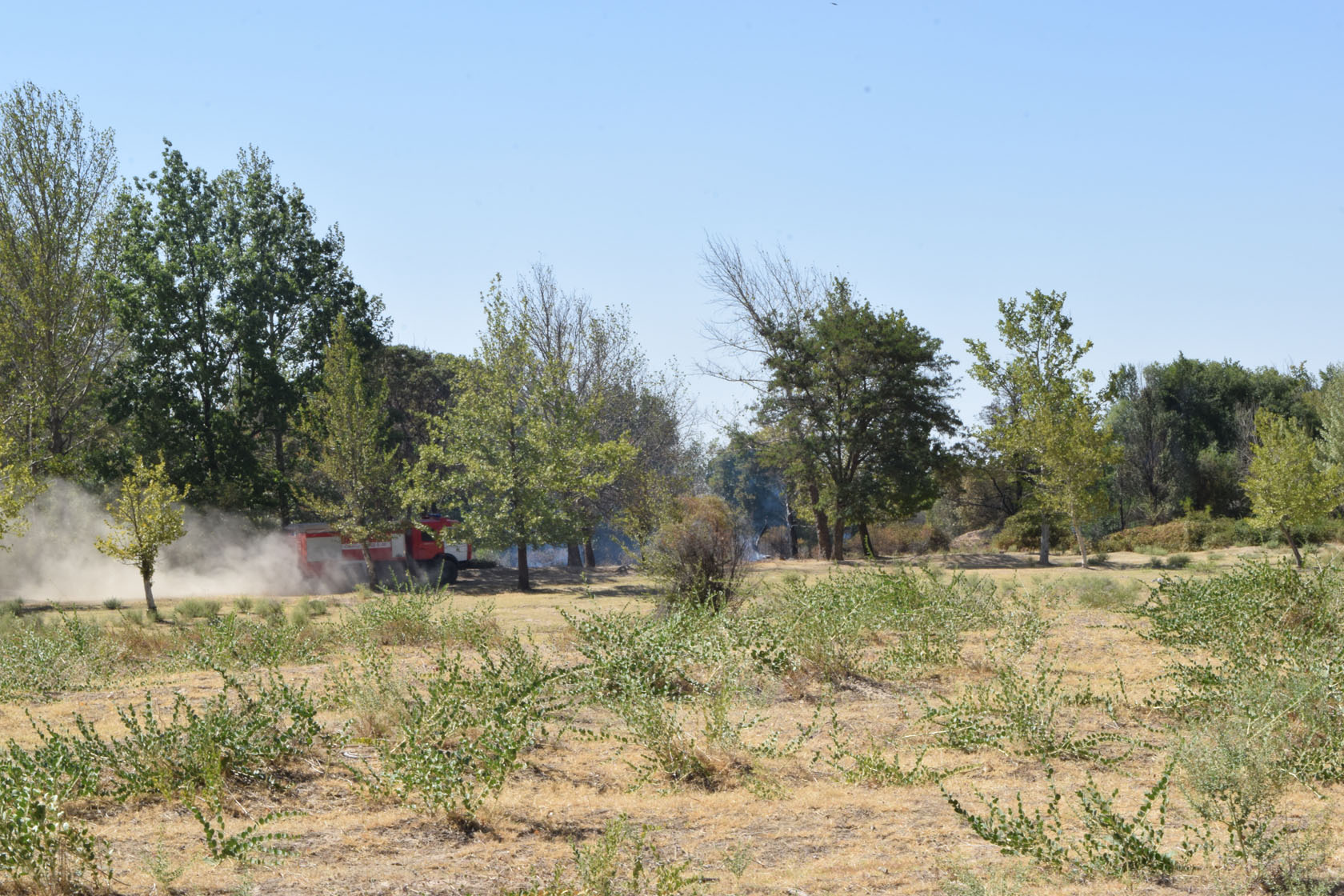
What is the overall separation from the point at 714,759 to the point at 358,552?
23.2m

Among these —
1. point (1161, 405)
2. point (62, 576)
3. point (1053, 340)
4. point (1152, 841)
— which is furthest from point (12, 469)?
point (1161, 405)

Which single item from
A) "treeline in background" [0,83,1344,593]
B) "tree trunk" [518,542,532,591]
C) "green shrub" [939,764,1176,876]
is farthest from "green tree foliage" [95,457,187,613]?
"green shrub" [939,764,1176,876]

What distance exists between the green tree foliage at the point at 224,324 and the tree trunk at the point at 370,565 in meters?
6.02

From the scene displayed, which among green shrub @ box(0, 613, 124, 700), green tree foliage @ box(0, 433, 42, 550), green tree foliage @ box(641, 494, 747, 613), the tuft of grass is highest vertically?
green tree foliage @ box(0, 433, 42, 550)

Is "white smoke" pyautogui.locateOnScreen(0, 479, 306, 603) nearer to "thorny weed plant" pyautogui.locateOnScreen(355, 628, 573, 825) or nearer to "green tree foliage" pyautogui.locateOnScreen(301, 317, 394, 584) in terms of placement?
"green tree foliage" pyautogui.locateOnScreen(301, 317, 394, 584)

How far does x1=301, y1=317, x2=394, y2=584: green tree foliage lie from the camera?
26.8 m

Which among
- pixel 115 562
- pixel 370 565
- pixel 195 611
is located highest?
pixel 115 562

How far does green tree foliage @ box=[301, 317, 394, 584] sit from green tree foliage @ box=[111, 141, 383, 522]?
14.2ft

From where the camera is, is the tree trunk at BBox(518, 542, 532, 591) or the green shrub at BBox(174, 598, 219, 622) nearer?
the green shrub at BBox(174, 598, 219, 622)

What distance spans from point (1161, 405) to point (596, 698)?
150 feet

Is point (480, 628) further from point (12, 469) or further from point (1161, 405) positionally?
point (1161, 405)

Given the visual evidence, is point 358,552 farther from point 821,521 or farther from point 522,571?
point 821,521

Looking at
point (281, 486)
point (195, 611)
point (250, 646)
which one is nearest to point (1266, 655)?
point (250, 646)

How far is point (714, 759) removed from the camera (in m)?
6.42
